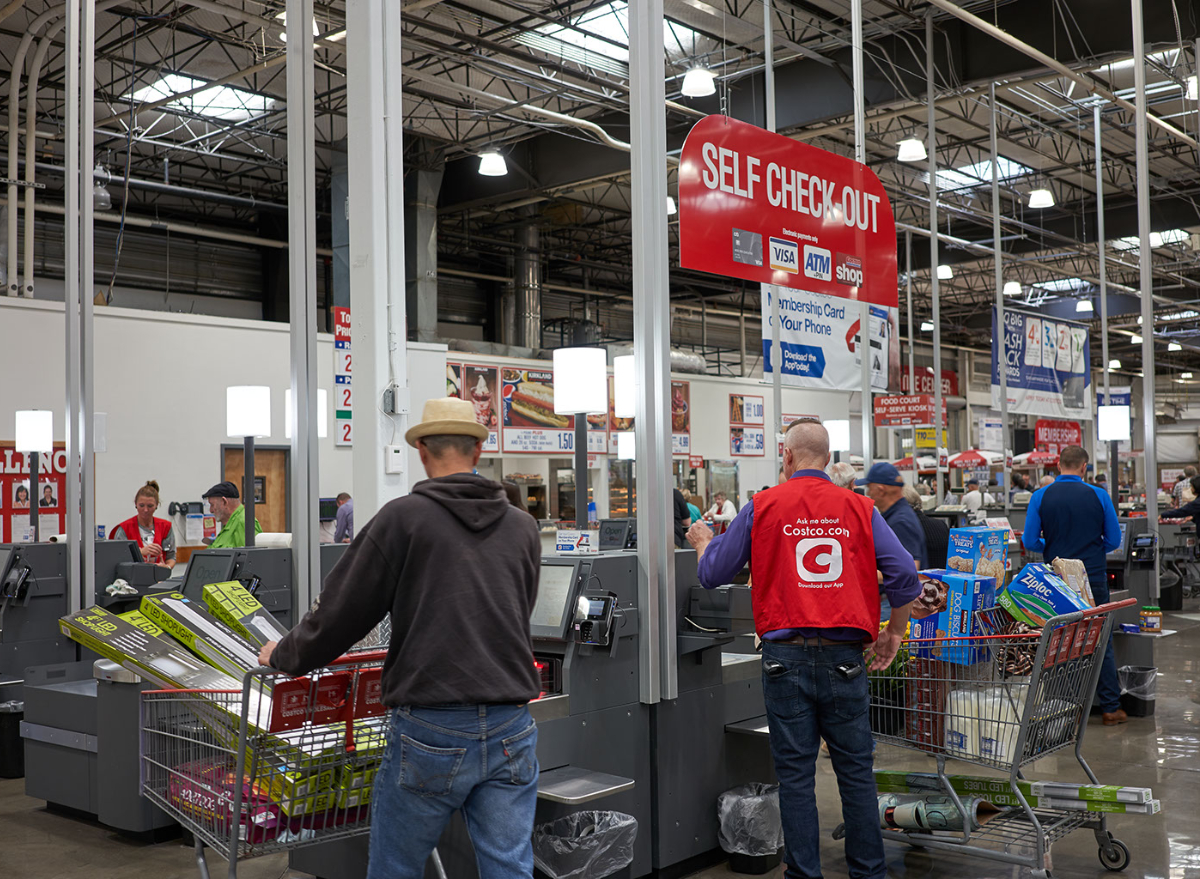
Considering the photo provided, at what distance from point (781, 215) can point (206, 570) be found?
11.2 ft

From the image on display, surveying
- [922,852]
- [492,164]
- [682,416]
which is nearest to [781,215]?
[922,852]

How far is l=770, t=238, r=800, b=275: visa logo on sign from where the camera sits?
462 cm

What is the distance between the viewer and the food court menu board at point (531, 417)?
1573cm

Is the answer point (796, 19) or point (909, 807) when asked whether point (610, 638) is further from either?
point (796, 19)

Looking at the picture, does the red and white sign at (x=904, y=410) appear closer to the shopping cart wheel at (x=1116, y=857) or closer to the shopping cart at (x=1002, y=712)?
the shopping cart at (x=1002, y=712)

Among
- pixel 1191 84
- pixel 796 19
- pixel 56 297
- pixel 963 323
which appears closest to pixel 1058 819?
pixel 796 19

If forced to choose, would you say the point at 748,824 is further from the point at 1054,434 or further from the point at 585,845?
the point at 1054,434

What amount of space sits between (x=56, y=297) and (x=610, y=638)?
49.1ft

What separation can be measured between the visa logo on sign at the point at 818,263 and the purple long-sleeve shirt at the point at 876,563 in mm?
1379

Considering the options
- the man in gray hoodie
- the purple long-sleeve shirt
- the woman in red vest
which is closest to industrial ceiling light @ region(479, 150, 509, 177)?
the woman in red vest

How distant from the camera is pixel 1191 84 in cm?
1189

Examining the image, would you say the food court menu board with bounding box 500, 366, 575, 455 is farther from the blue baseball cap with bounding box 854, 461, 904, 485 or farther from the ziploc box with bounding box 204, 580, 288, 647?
the ziploc box with bounding box 204, 580, 288, 647

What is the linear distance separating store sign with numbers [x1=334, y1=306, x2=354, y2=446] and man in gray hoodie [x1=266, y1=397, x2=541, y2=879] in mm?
4706

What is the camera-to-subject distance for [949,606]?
4203 mm
